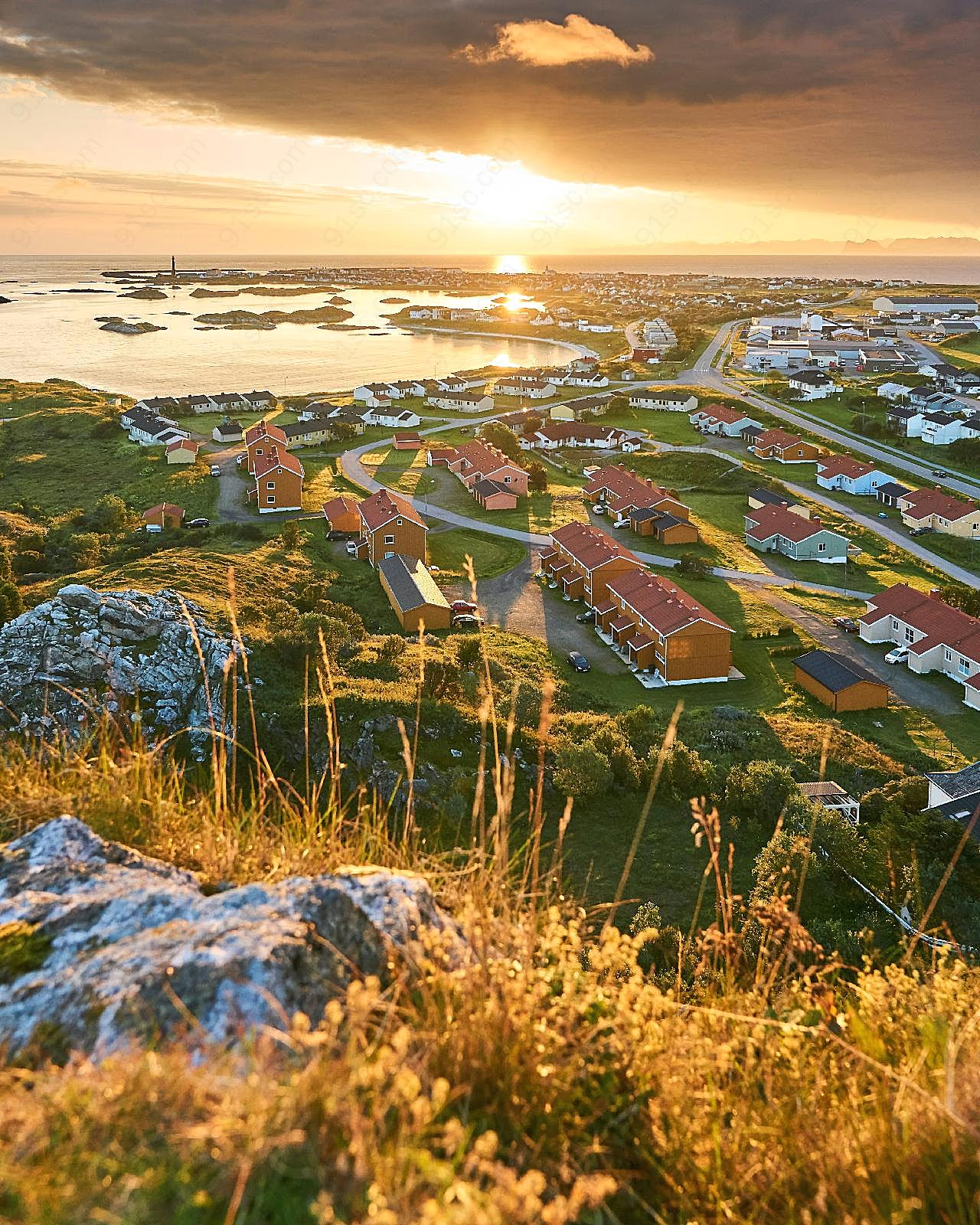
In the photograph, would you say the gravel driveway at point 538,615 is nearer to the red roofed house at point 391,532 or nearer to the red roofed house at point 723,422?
the red roofed house at point 391,532

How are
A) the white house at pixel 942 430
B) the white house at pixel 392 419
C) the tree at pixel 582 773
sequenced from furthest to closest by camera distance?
the white house at pixel 392 419 → the white house at pixel 942 430 → the tree at pixel 582 773

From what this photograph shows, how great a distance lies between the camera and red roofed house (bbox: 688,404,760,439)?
66.6m

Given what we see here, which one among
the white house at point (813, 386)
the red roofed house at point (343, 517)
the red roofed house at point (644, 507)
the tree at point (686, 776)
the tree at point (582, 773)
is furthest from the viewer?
the white house at point (813, 386)

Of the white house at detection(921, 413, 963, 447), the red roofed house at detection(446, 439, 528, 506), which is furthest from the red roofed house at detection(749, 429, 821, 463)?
the red roofed house at detection(446, 439, 528, 506)

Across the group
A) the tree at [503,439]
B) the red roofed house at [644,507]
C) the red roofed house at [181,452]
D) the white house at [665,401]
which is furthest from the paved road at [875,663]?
the white house at [665,401]

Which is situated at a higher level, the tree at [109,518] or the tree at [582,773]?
the tree at [582,773]

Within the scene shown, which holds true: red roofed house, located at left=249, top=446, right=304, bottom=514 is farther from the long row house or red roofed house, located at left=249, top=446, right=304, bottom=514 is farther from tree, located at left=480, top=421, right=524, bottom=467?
the long row house

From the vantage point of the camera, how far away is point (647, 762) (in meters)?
20.2

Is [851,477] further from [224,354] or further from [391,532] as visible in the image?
[224,354]

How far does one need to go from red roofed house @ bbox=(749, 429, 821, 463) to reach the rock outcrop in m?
48.7

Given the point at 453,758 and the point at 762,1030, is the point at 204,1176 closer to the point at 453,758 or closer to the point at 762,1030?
the point at 762,1030

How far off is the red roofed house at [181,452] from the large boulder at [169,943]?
55094 millimetres

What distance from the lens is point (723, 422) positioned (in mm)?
66750

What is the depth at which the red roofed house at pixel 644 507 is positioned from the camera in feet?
142
